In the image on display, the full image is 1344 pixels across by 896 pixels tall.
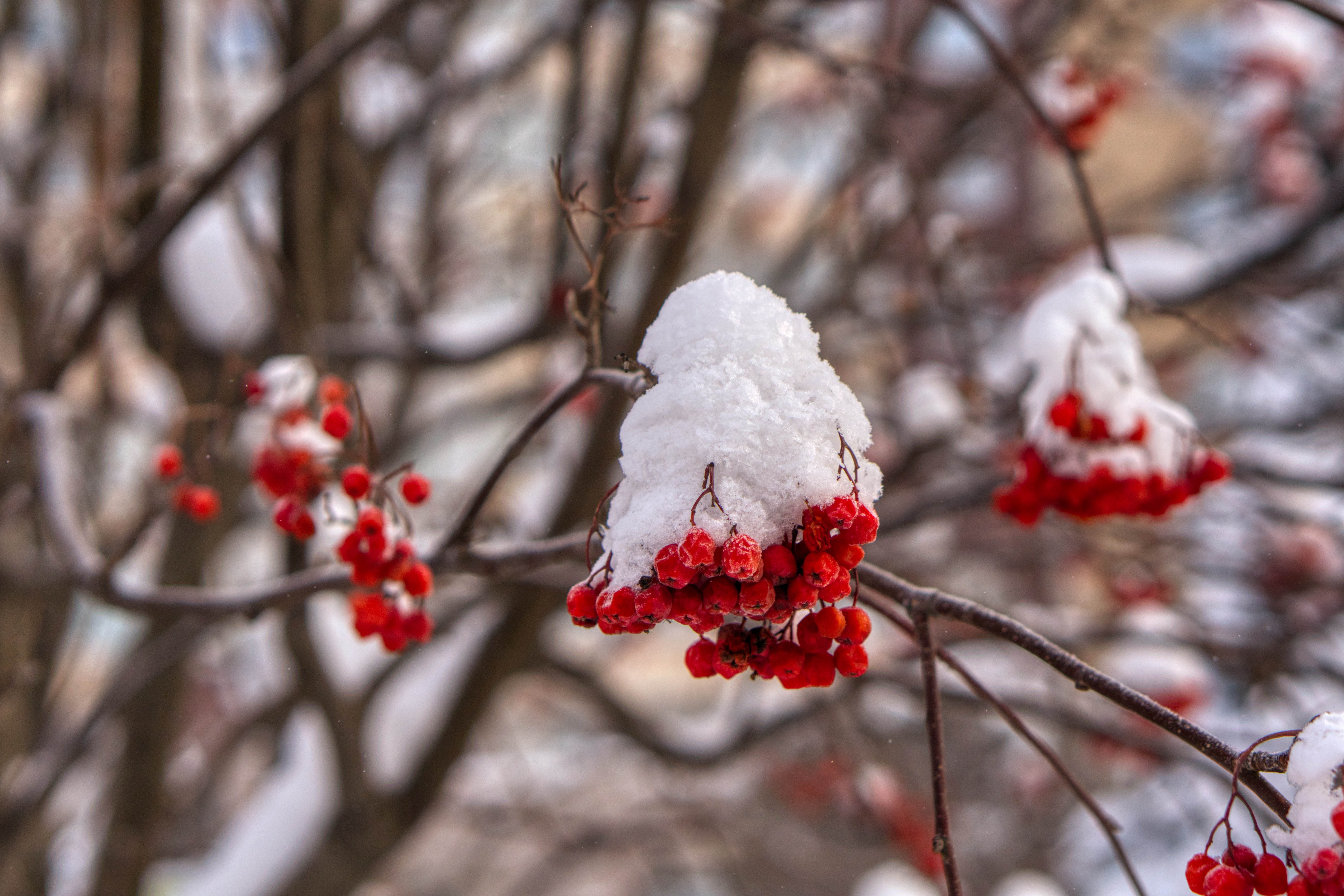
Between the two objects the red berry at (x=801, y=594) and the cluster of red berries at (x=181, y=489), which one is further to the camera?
the cluster of red berries at (x=181, y=489)

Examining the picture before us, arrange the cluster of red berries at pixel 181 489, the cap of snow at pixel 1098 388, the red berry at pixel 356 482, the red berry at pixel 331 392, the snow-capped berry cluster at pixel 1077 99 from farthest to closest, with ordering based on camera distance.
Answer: the snow-capped berry cluster at pixel 1077 99
the cluster of red berries at pixel 181 489
the cap of snow at pixel 1098 388
the red berry at pixel 331 392
the red berry at pixel 356 482

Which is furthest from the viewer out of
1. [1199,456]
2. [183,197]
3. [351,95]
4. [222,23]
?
[222,23]

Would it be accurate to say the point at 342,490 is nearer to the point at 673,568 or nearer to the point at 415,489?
the point at 415,489

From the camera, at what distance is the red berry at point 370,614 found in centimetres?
140

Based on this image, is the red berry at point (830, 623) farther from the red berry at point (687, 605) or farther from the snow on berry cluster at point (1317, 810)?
the snow on berry cluster at point (1317, 810)

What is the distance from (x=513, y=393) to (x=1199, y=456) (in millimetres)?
3148

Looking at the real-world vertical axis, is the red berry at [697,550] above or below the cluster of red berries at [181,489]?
above

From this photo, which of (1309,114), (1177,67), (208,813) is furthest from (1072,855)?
(208,813)

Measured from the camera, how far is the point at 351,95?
11.7ft

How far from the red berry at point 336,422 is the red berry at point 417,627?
1.09 ft

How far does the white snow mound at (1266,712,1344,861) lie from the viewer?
789 mm

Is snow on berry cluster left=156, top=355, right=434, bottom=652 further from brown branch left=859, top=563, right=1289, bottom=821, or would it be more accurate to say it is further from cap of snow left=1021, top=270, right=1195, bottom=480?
cap of snow left=1021, top=270, right=1195, bottom=480

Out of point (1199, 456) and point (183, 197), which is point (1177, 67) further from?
point (183, 197)

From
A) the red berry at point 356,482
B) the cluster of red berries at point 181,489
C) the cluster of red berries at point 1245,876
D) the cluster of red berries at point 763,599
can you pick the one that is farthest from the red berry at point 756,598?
the cluster of red berries at point 181,489
